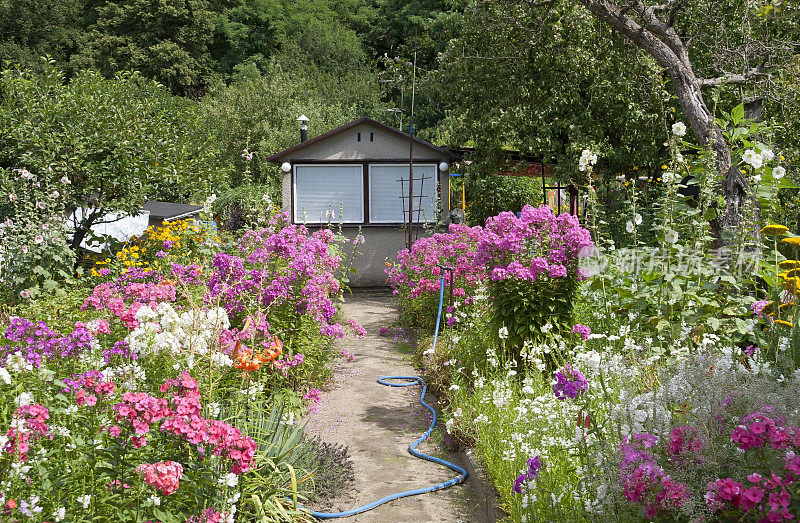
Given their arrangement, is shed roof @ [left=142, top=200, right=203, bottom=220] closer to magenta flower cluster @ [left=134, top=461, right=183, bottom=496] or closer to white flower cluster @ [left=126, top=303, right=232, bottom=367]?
white flower cluster @ [left=126, top=303, right=232, bottom=367]

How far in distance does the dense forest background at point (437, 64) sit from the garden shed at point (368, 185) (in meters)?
1.12

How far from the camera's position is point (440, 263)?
30.4ft

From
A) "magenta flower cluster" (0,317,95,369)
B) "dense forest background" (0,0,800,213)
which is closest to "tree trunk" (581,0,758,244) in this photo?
"dense forest background" (0,0,800,213)

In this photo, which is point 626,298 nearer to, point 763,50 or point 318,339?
point 318,339

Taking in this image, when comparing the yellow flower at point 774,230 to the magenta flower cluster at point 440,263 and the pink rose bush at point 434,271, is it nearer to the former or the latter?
the magenta flower cluster at point 440,263

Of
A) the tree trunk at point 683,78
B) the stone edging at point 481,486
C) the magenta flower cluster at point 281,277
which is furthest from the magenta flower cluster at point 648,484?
the tree trunk at point 683,78

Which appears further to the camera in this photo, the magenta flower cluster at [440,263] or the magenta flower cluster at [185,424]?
the magenta flower cluster at [440,263]

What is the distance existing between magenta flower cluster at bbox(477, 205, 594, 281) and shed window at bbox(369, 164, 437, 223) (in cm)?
877

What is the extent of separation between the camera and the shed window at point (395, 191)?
14.6m

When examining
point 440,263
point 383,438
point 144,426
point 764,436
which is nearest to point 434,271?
point 440,263

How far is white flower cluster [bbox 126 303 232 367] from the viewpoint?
3254mm

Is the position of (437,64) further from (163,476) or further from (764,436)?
(764,436)

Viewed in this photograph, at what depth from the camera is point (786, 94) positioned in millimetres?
10109

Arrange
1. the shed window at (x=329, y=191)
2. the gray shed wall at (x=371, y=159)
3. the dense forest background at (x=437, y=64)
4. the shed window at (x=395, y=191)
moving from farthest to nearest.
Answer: the shed window at (x=329, y=191) < the shed window at (x=395, y=191) < the gray shed wall at (x=371, y=159) < the dense forest background at (x=437, y=64)
